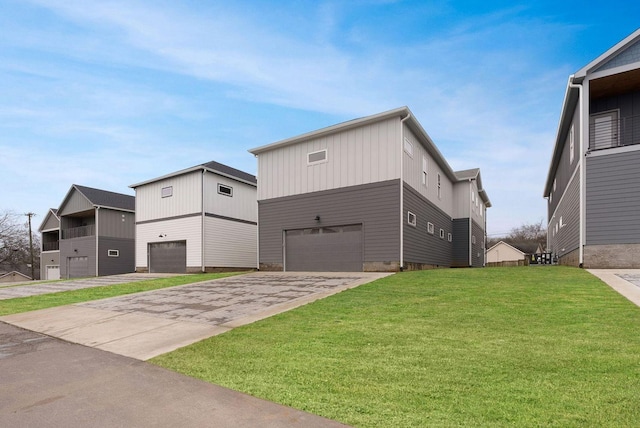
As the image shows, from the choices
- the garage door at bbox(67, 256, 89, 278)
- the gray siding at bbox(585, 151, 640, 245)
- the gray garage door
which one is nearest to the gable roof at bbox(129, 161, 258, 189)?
the gray garage door

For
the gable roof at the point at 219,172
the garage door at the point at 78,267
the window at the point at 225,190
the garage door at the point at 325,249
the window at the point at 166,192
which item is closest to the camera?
the garage door at the point at 325,249

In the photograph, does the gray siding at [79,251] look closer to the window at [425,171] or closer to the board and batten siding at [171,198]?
the board and batten siding at [171,198]

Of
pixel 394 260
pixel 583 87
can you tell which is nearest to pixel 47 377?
pixel 394 260

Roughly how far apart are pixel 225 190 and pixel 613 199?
2046 centimetres

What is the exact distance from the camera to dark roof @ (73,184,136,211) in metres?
29.3

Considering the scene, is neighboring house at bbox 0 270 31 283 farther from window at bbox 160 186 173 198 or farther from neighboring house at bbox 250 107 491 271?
neighboring house at bbox 250 107 491 271

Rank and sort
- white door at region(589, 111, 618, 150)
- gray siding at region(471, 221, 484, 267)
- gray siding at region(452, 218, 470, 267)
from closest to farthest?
1. white door at region(589, 111, 618, 150)
2. gray siding at region(452, 218, 470, 267)
3. gray siding at region(471, 221, 484, 267)

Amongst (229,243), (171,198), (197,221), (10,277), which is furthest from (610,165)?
(10,277)

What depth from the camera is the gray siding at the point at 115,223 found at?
28922mm

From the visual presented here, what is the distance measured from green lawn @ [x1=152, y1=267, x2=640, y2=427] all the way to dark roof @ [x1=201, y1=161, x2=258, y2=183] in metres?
18.2

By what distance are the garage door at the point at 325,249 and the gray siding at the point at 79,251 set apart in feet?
70.2

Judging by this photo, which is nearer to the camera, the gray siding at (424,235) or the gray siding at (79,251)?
the gray siding at (424,235)

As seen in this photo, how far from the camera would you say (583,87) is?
1214 cm

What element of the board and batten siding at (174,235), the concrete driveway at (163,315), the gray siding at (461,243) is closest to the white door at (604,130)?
the gray siding at (461,243)
